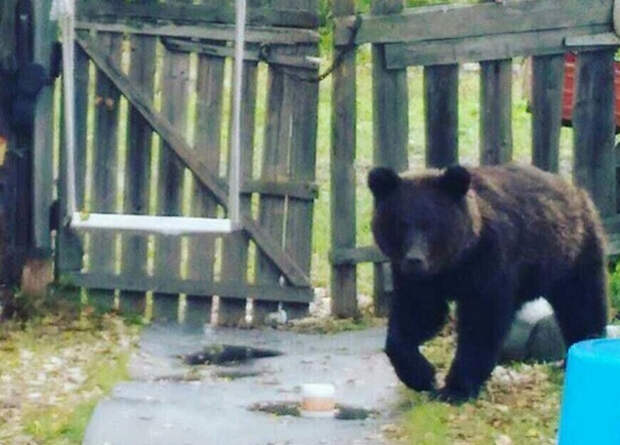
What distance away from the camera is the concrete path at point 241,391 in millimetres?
7582

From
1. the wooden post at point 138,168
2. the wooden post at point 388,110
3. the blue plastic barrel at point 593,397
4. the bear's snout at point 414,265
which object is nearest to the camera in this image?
the blue plastic barrel at point 593,397

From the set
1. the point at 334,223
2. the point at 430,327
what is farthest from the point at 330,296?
the point at 430,327

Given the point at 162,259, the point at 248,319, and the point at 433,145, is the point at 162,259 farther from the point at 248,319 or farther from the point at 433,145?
the point at 433,145

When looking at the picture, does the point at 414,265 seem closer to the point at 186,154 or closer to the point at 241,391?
the point at 241,391

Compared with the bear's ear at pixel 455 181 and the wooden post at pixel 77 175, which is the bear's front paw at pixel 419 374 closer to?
the bear's ear at pixel 455 181

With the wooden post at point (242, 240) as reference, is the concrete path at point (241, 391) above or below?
below

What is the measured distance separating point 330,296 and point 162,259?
1.05 m

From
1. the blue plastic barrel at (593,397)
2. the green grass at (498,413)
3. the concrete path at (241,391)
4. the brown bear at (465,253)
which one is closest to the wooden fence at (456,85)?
the concrete path at (241,391)

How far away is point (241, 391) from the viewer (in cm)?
853

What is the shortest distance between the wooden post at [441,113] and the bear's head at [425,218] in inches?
77.2

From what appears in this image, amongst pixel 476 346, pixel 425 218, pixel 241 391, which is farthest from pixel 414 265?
pixel 241 391

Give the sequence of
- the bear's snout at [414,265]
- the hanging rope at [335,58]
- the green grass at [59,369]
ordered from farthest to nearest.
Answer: the hanging rope at [335,58], the bear's snout at [414,265], the green grass at [59,369]

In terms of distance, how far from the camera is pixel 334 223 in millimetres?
10289

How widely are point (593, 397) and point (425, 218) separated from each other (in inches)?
108
